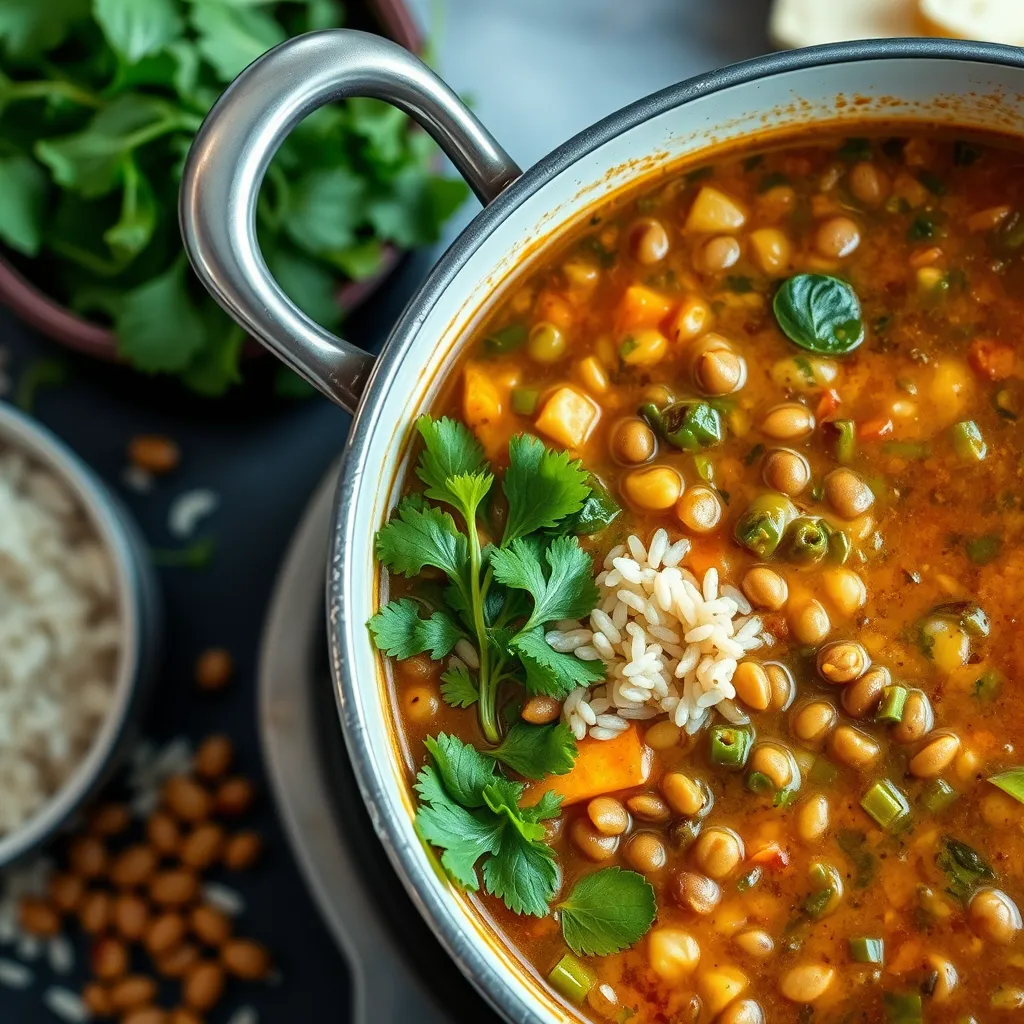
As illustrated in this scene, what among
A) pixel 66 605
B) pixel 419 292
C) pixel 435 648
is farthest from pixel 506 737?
pixel 66 605

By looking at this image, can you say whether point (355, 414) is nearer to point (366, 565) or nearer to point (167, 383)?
point (366, 565)

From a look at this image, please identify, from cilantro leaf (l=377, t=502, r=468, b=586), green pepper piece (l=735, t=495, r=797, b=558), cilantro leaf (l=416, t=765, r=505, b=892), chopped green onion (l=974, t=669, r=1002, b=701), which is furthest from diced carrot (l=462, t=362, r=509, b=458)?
chopped green onion (l=974, t=669, r=1002, b=701)

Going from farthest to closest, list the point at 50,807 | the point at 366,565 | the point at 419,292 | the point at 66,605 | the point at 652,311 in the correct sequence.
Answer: the point at 66,605
the point at 50,807
the point at 652,311
the point at 366,565
the point at 419,292

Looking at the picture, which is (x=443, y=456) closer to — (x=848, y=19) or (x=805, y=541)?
(x=805, y=541)

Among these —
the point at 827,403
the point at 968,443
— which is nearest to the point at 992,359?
the point at 968,443

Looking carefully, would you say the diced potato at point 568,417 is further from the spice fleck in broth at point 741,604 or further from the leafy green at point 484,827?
the leafy green at point 484,827

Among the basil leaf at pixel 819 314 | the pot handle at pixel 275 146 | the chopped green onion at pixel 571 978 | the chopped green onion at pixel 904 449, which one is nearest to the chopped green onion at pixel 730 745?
the chopped green onion at pixel 571 978
